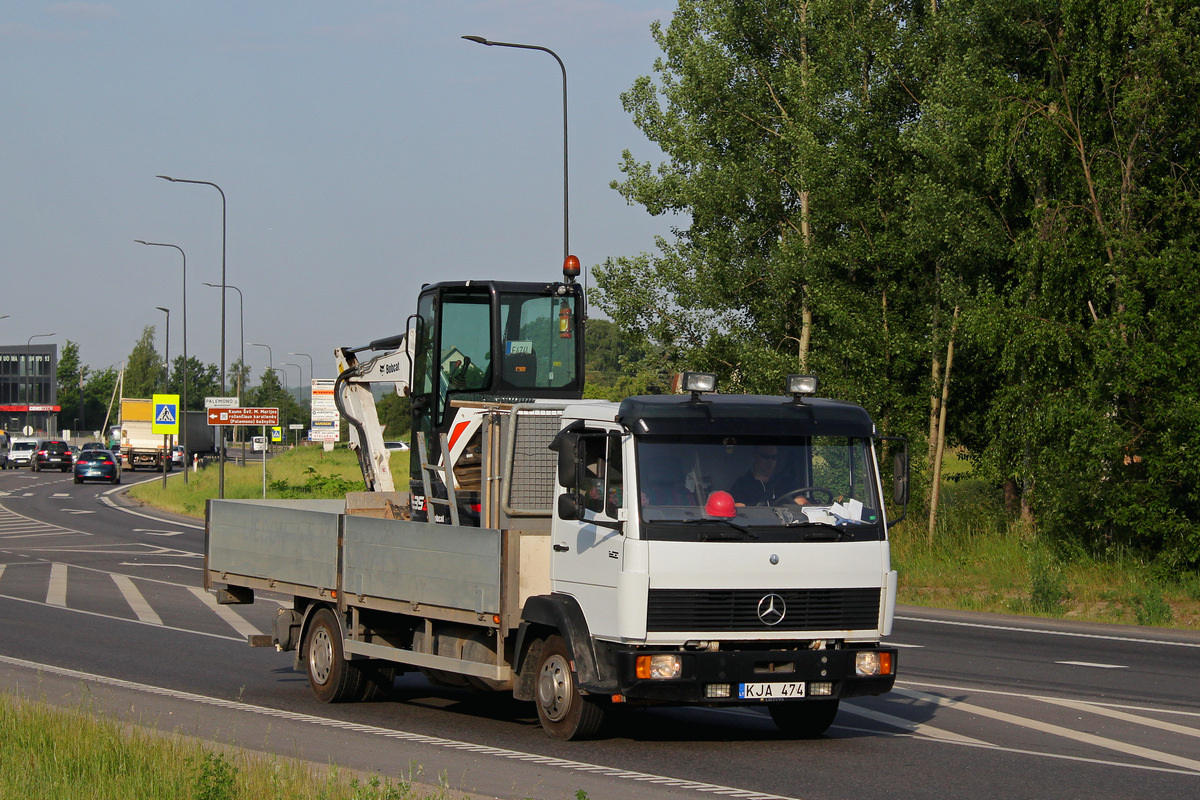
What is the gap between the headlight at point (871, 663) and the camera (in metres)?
9.23

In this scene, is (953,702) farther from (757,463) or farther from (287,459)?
(287,459)

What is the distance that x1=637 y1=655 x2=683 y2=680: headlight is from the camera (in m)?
8.74

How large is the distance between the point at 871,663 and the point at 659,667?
1485 millimetres

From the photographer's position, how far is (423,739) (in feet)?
32.8

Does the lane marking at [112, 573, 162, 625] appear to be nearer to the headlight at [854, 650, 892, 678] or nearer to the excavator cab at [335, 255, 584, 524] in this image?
the excavator cab at [335, 255, 584, 524]

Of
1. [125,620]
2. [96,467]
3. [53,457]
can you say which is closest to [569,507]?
[125,620]

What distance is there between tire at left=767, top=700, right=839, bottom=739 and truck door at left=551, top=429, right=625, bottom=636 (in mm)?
1776

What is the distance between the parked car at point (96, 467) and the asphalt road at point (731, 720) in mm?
52704

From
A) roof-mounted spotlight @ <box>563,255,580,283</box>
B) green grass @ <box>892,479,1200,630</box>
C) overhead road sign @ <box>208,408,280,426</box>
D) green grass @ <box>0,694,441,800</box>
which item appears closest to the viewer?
green grass @ <box>0,694,441,800</box>

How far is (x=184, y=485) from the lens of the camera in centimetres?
5722

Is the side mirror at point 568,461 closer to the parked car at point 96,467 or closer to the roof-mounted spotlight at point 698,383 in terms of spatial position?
the roof-mounted spotlight at point 698,383

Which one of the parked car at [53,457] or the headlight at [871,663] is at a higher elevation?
the headlight at [871,663]

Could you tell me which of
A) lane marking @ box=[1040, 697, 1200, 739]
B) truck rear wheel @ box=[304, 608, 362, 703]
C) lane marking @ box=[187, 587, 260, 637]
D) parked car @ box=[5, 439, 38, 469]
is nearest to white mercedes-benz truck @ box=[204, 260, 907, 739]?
truck rear wheel @ box=[304, 608, 362, 703]

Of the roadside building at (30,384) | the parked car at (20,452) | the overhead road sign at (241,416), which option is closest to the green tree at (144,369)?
the roadside building at (30,384)
